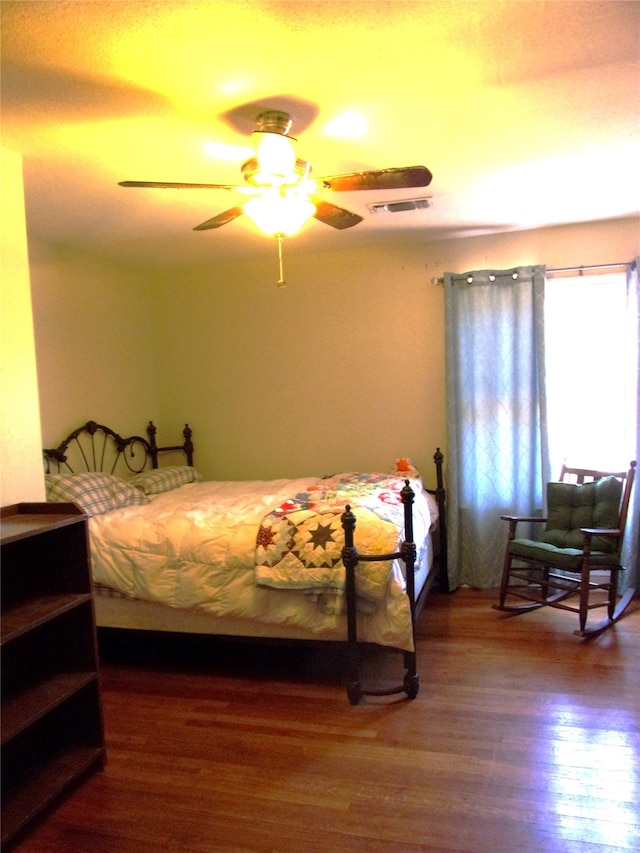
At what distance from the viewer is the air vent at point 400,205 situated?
3.36 m

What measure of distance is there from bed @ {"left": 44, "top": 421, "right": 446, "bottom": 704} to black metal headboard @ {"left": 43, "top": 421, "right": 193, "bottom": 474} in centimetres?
39

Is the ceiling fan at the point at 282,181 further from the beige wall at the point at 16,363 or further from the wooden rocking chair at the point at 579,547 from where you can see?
the wooden rocking chair at the point at 579,547

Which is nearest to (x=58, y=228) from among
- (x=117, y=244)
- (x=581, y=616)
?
(x=117, y=244)

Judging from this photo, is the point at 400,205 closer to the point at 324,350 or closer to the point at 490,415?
the point at 324,350

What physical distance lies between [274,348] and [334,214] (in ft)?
7.27

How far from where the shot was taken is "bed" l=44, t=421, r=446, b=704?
107 inches

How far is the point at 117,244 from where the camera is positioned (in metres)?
4.04

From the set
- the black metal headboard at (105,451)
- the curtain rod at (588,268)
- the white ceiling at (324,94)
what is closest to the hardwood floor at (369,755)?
the black metal headboard at (105,451)

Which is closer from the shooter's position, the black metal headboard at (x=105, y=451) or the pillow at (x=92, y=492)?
the pillow at (x=92, y=492)

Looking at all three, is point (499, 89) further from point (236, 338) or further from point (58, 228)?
point (236, 338)

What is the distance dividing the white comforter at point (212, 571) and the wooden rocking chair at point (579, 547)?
809mm

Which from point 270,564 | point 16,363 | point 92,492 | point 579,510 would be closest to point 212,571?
point 270,564

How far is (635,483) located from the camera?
12.8 feet

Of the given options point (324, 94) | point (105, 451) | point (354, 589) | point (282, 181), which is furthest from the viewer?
point (105, 451)
